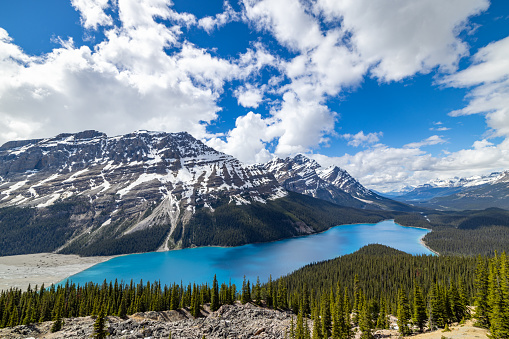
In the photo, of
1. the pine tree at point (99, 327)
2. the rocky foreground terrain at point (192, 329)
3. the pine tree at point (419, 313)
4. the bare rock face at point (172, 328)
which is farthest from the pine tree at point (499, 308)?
the pine tree at point (99, 327)

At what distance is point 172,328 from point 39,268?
16584 cm

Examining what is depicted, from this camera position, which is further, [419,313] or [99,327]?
[419,313]

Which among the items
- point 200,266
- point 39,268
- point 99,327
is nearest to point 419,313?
point 99,327

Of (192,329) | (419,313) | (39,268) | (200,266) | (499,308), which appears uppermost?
(499,308)

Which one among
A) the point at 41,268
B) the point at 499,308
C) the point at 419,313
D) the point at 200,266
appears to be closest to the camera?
the point at 499,308

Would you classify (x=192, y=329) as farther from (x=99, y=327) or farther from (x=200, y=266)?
(x=200, y=266)

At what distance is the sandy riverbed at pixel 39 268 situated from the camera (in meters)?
127

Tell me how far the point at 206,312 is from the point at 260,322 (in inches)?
896

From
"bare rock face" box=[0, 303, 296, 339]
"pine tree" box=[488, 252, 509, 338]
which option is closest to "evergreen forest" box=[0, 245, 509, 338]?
"pine tree" box=[488, 252, 509, 338]

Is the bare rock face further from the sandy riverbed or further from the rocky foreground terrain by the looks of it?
the sandy riverbed

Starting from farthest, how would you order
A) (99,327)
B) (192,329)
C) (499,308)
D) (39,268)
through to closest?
(39,268)
(192,329)
(99,327)
(499,308)

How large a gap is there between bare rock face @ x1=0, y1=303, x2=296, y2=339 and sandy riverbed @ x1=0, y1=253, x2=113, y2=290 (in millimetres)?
98889

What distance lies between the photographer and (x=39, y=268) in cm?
15588

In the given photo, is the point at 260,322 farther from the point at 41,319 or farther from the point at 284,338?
the point at 41,319
